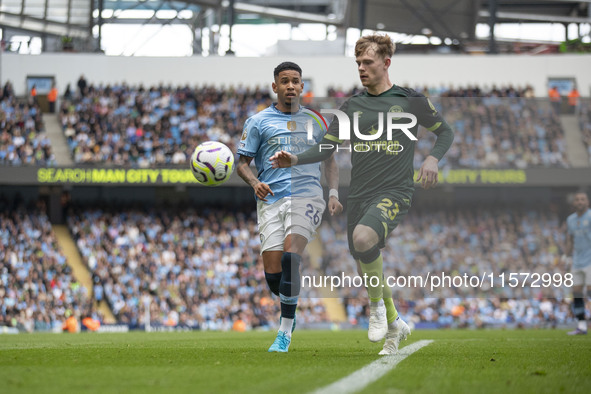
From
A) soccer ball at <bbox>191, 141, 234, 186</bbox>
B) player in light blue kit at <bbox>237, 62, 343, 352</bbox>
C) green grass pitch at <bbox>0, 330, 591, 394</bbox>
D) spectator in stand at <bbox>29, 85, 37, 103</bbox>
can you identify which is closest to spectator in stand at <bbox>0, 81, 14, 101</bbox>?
spectator in stand at <bbox>29, 85, 37, 103</bbox>

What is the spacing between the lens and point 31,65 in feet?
123

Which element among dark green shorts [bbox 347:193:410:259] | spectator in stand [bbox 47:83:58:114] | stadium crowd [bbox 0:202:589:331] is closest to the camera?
dark green shorts [bbox 347:193:410:259]

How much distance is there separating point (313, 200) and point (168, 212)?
82.1 feet

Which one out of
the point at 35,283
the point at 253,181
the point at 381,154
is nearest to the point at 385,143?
the point at 381,154

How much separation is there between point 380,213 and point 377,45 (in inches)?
58.6

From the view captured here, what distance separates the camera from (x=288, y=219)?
27.0ft

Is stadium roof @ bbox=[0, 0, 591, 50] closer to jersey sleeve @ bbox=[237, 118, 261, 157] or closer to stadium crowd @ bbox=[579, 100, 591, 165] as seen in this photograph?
stadium crowd @ bbox=[579, 100, 591, 165]

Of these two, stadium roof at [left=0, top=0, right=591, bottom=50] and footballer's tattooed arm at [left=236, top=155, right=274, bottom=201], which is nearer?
footballer's tattooed arm at [left=236, top=155, right=274, bottom=201]

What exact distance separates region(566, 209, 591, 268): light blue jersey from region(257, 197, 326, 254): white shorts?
5.84 m

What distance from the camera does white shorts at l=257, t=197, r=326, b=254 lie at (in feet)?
26.9

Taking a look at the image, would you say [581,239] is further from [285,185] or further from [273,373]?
[273,373]

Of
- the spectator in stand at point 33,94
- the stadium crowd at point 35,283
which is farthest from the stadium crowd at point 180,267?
the spectator in stand at point 33,94

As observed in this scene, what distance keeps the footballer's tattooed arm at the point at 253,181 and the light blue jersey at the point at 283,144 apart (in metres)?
0.09

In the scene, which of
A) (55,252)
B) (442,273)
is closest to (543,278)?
(442,273)
